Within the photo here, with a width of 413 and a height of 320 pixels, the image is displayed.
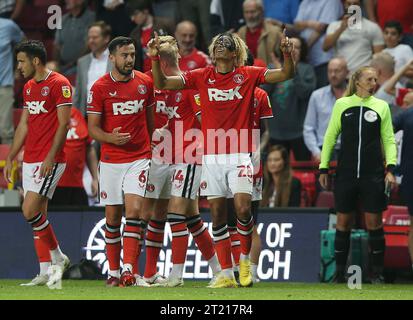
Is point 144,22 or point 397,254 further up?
point 144,22

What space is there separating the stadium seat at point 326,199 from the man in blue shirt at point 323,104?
0.90 metres

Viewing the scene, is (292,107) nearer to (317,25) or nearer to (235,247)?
(317,25)

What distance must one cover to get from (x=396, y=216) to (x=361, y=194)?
1040 millimetres

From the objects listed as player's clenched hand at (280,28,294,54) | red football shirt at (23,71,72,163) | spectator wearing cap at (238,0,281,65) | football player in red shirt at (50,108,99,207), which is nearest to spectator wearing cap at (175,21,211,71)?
spectator wearing cap at (238,0,281,65)

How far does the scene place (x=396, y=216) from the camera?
1542cm

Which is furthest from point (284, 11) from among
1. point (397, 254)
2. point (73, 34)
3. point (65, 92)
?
point (65, 92)

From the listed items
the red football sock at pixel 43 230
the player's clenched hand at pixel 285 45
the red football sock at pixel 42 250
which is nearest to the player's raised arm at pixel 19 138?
the red football sock at pixel 43 230

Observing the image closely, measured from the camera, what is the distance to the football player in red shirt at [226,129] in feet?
42.0

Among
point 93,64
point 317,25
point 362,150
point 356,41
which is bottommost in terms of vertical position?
point 362,150

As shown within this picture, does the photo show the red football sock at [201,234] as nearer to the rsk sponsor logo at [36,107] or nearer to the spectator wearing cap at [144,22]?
the rsk sponsor logo at [36,107]

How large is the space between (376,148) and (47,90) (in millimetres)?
3575

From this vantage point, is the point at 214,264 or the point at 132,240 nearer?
the point at 132,240

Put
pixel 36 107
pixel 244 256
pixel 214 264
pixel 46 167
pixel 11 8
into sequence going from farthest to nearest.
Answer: pixel 11 8
pixel 214 264
pixel 36 107
pixel 46 167
pixel 244 256
